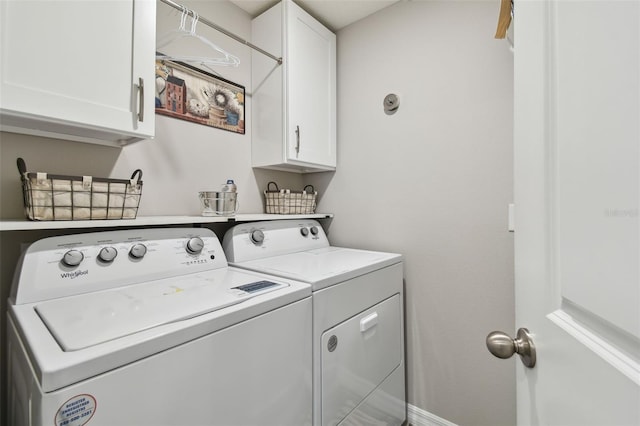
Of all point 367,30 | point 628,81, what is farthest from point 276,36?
point 628,81

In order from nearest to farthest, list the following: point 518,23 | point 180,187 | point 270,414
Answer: point 518,23
point 270,414
point 180,187

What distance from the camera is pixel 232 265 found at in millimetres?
1440

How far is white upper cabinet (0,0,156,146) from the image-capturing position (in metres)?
0.87

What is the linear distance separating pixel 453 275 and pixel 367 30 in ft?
5.59

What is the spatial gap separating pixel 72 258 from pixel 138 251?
198mm

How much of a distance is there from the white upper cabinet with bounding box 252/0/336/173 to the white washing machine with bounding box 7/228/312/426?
88 centimetres

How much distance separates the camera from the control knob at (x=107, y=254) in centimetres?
104

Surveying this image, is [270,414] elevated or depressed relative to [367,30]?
depressed

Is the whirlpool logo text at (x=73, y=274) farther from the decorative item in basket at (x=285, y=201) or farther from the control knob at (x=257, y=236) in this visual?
the decorative item in basket at (x=285, y=201)

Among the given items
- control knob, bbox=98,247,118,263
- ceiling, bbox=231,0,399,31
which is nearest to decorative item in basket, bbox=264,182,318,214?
control knob, bbox=98,247,118,263

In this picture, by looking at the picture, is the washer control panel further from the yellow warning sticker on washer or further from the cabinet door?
the cabinet door

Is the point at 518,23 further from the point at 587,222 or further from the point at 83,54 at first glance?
the point at 83,54

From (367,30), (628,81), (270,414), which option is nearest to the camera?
(628,81)

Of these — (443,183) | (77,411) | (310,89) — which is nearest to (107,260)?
(77,411)
